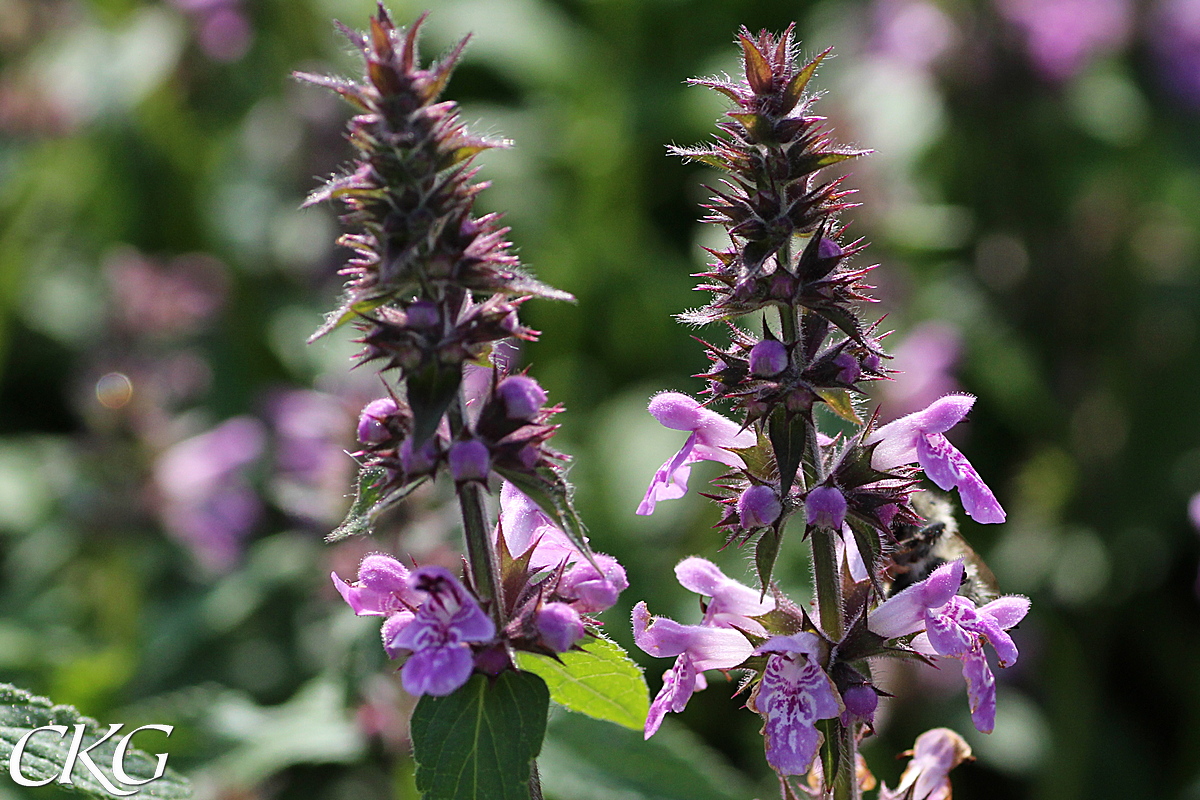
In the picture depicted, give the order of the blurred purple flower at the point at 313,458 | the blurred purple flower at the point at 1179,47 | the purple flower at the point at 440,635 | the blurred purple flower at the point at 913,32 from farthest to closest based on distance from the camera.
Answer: the blurred purple flower at the point at 1179,47
the blurred purple flower at the point at 913,32
the blurred purple flower at the point at 313,458
the purple flower at the point at 440,635

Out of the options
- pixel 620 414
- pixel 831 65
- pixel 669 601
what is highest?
pixel 831 65

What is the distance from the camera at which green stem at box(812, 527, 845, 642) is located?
217 cm

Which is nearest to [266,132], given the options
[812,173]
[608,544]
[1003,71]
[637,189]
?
[637,189]

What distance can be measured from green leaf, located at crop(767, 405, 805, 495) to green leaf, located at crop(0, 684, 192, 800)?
1.31 meters

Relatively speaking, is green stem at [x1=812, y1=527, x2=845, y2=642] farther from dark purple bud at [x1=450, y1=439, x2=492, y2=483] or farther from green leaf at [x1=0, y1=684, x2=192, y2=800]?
green leaf at [x1=0, y1=684, x2=192, y2=800]

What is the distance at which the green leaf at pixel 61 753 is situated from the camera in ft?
7.37

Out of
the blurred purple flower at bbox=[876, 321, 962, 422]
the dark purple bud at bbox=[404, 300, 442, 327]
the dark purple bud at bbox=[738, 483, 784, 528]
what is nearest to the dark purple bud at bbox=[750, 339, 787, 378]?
the dark purple bud at bbox=[738, 483, 784, 528]

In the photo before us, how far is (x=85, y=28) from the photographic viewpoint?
7.89 metres

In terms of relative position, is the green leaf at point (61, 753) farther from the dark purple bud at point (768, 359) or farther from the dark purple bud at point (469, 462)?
the dark purple bud at point (768, 359)

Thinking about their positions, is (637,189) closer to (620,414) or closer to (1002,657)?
(620,414)

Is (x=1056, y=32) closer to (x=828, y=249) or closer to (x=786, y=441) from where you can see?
(x=828, y=249)

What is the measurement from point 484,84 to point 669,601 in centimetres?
431

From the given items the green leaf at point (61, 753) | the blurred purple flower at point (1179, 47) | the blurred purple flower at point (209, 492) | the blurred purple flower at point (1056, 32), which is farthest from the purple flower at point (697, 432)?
the blurred purple flower at point (1179, 47)

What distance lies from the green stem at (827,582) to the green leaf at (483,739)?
0.50 meters
